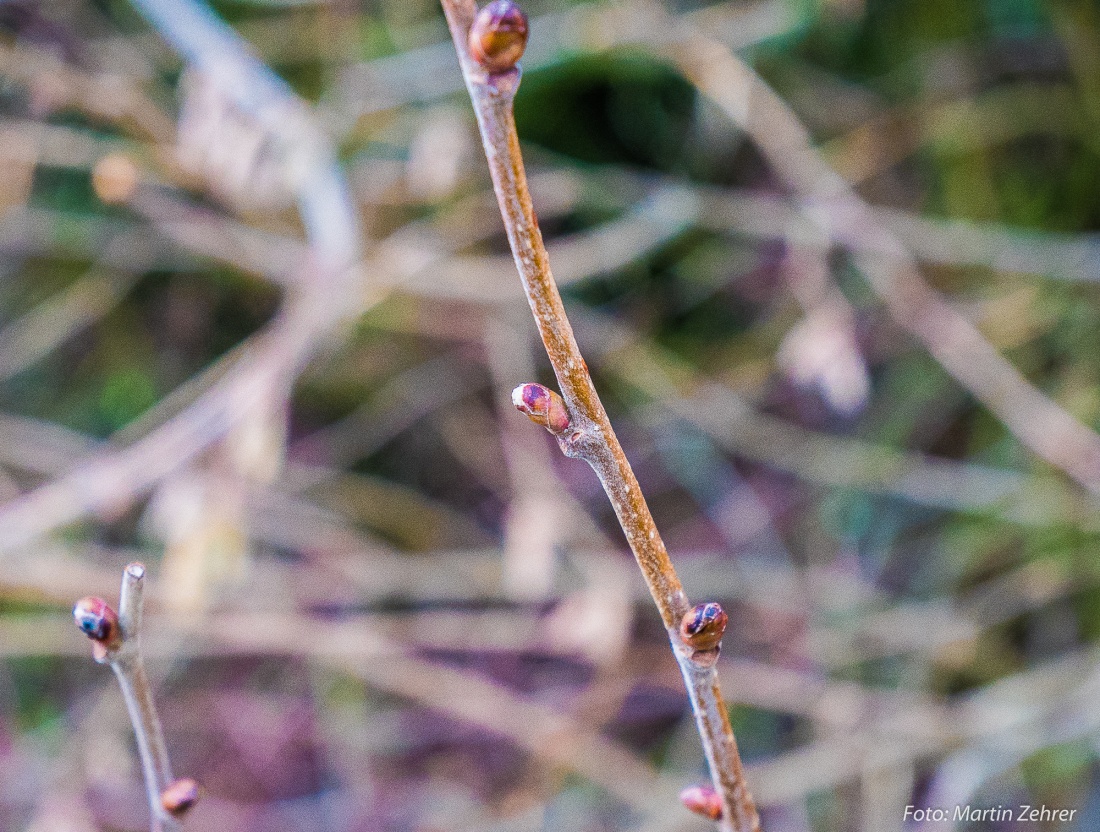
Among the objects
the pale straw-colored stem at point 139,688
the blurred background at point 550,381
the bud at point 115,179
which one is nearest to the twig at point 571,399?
the pale straw-colored stem at point 139,688

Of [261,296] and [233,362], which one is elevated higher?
[261,296]

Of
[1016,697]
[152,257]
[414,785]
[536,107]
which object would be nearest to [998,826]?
[1016,697]

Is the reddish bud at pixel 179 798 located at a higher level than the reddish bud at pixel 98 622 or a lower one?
lower

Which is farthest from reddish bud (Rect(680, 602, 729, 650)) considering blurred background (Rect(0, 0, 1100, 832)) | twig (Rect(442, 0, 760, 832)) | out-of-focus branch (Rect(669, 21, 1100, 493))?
out-of-focus branch (Rect(669, 21, 1100, 493))

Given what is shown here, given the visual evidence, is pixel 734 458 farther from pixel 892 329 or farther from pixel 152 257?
pixel 152 257

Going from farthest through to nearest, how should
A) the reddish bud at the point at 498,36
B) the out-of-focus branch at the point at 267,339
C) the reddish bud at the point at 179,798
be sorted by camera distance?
the out-of-focus branch at the point at 267,339
the reddish bud at the point at 179,798
the reddish bud at the point at 498,36

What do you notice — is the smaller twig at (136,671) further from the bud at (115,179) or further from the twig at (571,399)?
the bud at (115,179)

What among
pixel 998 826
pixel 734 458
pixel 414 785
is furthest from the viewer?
pixel 734 458
